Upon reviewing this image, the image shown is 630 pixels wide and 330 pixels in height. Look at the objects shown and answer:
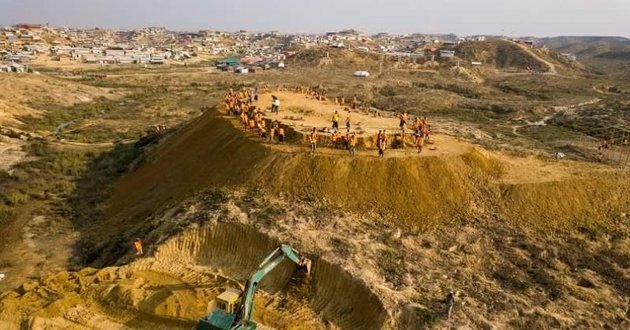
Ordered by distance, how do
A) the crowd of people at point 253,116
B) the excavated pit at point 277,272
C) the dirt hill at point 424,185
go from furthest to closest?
1. the crowd of people at point 253,116
2. the dirt hill at point 424,185
3. the excavated pit at point 277,272

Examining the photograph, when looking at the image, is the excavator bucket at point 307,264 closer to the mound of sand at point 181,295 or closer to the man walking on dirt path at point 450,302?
the mound of sand at point 181,295

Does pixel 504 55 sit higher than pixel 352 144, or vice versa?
pixel 504 55

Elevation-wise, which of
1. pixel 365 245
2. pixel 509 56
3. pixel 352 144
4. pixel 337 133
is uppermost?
pixel 509 56

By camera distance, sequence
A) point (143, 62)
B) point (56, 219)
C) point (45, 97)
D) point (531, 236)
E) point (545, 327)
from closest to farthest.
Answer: point (545, 327) → point (531, 236) → point (56, 219) → point (45, 97) → point (143, 62)

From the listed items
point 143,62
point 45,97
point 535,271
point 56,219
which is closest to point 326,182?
point 535,271

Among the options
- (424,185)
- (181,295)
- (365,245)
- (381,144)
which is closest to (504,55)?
(381,144)

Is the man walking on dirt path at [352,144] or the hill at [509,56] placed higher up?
the hill at [509,56]

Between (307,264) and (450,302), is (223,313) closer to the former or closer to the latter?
(307,264)

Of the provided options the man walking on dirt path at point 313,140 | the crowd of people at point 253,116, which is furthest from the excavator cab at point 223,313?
the crowd of people at point 253,116

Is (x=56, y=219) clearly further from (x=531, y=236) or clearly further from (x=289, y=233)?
(x=531, y=236)
